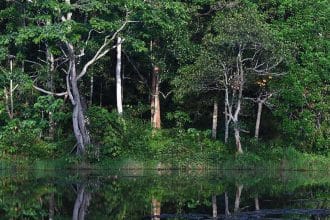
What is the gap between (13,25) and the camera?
33.8 meters

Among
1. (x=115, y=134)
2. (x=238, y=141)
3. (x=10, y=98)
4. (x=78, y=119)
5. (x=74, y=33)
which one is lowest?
(x=238, y=141)

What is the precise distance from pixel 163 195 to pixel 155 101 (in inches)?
598

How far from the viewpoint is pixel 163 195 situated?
2108 cm

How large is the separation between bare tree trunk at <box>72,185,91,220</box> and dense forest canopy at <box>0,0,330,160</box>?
31.1 ft

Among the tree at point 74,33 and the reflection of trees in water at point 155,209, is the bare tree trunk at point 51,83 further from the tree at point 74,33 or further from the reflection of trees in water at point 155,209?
the reflection of trees in water at point 155,209

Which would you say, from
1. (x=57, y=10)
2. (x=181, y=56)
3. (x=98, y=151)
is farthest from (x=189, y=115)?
(x=57, y=10)

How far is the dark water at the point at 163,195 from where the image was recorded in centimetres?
1709

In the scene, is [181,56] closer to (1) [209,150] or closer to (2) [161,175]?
(1) [209,150]

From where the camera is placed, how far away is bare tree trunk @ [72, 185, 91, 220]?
54.6 ft

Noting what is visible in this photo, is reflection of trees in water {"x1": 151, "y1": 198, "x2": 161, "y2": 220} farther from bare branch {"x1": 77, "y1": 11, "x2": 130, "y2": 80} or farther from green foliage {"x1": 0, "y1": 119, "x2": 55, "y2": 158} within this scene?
bare branch {"x1": 77, "y1": 11, "x2": 130, "y2": 80}

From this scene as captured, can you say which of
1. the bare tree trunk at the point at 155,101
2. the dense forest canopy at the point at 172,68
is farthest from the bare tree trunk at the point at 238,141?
the bare tree trunk at the point at 155,101

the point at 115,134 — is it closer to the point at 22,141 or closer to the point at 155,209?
the point at 22,141

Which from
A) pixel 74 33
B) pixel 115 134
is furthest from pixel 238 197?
pixel 74 33

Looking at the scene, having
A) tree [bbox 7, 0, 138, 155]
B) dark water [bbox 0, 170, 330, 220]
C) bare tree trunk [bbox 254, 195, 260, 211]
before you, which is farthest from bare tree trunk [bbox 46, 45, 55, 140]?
bare tree trunk [bbox 254, 195, 260, 211]
